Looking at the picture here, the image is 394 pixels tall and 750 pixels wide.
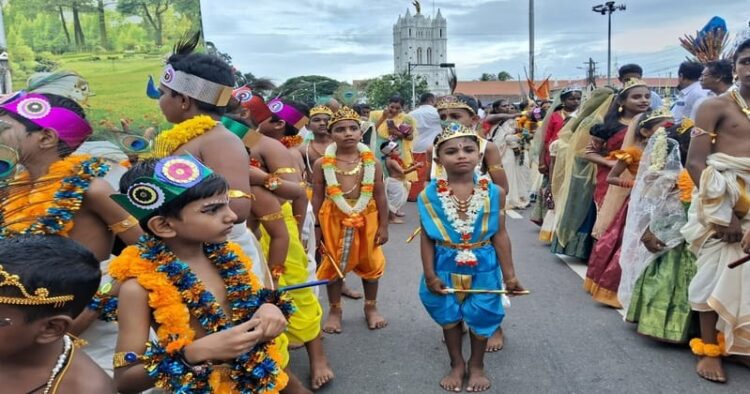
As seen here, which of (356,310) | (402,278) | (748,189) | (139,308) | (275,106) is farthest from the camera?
(402,278)

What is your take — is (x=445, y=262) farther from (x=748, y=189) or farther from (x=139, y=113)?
(x=139, y=113)

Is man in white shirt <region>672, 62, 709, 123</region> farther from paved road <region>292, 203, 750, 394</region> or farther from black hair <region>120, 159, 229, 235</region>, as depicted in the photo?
black hair <region>120, 159, 229, 235</region>

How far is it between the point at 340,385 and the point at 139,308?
204cm

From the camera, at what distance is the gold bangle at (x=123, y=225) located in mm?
2375

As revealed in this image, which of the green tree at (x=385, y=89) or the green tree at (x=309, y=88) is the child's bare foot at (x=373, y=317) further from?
the green tree at (x=385, y=89)

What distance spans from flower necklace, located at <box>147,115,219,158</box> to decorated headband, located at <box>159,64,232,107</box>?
0.45 ft

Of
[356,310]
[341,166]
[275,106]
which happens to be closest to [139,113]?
[275,106]

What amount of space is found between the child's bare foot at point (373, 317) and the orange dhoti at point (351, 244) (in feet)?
0.81

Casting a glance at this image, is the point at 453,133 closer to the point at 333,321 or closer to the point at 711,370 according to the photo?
the point at 333,321

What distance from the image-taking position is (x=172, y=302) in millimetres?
1950

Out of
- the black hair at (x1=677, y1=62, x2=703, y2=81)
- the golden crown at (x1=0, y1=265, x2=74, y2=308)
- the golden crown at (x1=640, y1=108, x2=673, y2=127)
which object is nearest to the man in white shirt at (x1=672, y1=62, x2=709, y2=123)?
the black hair at (x1=677, y1=62, x2=703, y2=81)

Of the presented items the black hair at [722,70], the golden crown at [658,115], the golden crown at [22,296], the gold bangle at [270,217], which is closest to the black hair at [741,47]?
the golden crown at [658,115]

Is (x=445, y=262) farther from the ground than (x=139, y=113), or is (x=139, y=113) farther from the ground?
(x=139, y=113)

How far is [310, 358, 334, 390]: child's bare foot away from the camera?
3617 mm
